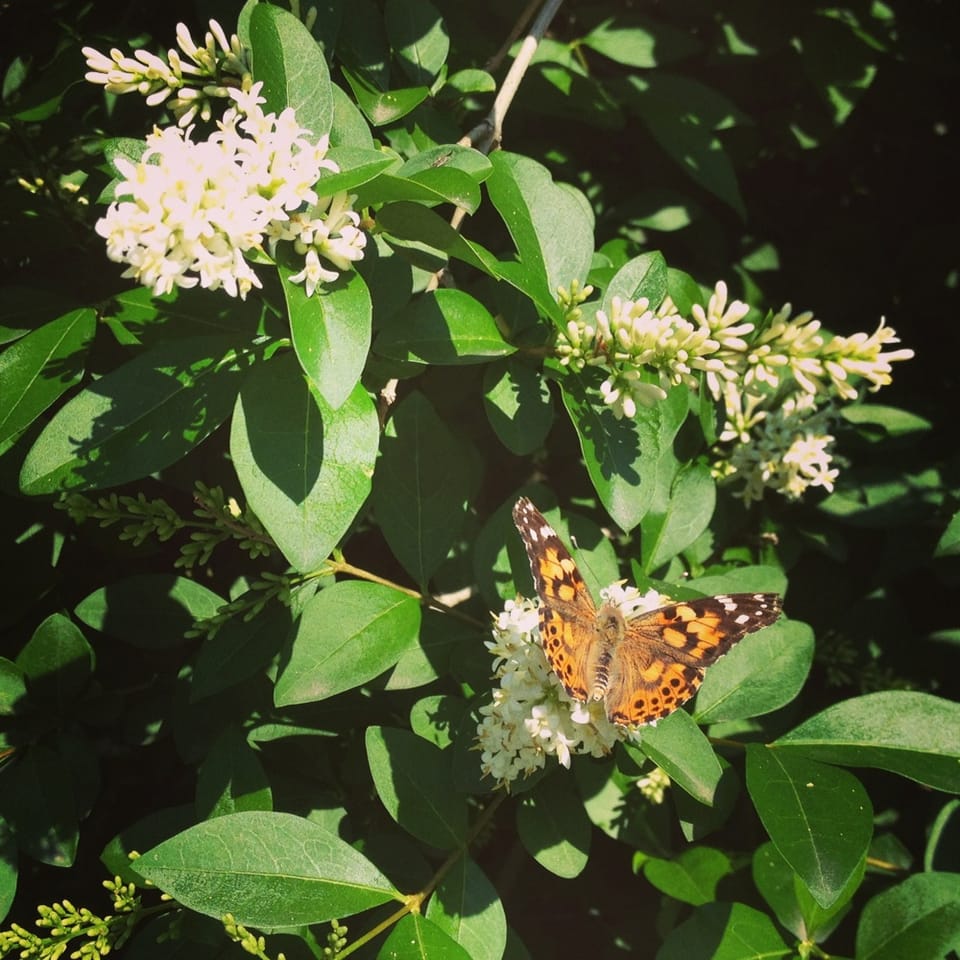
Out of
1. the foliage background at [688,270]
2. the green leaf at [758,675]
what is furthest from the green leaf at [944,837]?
the green leaf at [758,675]

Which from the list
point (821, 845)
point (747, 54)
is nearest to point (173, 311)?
point (821, 845)

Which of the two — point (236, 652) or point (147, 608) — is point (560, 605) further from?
point (147, 608)

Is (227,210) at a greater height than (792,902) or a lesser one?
greater

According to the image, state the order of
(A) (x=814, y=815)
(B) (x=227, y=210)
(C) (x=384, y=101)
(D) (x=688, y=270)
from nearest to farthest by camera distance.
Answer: (B) (x=227, y=210) < (A) (x=814, y=815) < (C) (x=384, y=101) < (D) (x=688, y=270)

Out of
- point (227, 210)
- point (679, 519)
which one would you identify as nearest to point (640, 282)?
point (679, 519)

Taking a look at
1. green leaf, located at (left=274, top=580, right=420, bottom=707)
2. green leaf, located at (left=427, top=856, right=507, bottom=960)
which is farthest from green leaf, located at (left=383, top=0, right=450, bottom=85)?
green leaf, located at (left=427, top=856, right=507, bottom=960)

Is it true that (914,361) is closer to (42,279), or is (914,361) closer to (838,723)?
(838,723)

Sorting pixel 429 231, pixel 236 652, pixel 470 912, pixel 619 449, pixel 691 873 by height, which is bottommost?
pixel 691 873
